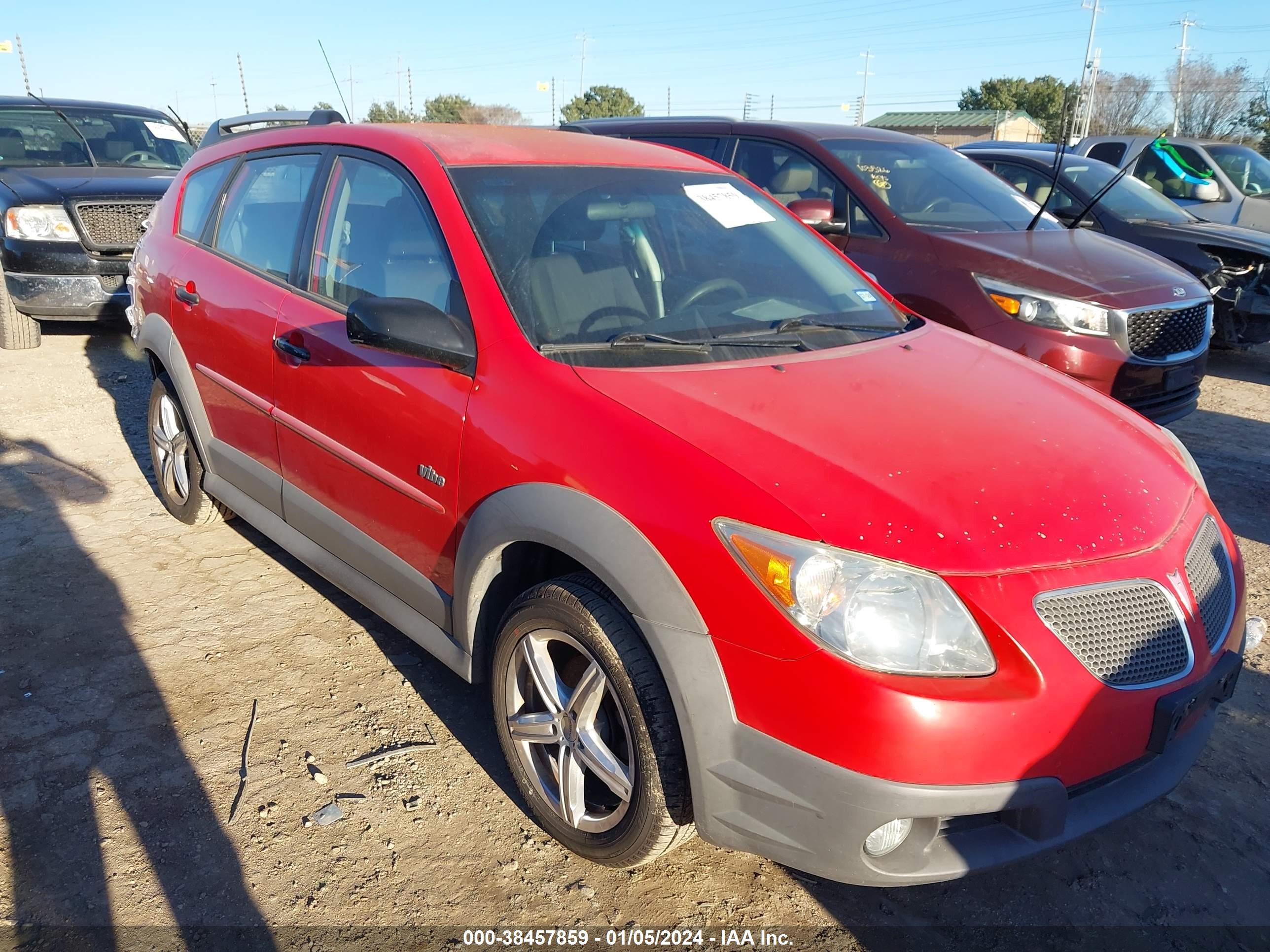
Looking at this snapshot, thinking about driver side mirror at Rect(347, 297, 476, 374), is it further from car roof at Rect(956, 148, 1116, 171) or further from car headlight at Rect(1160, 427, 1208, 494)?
car roof at Rect(956, 148, 1116, 171)

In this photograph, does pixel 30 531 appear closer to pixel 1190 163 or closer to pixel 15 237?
pixel 15 237

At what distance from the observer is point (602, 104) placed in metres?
56.4

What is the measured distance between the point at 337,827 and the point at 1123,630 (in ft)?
6.57

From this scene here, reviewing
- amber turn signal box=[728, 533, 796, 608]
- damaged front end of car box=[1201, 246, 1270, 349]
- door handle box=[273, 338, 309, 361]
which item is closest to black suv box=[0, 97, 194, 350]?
A: door handle box=[273, 338, 309, 361]

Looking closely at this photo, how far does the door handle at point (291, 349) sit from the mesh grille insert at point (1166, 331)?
13.5 feet

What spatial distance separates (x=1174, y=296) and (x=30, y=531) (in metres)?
5.90

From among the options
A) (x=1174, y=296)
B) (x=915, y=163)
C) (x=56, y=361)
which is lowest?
(x=56, y=361)

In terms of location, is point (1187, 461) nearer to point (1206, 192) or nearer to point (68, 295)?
point (68, 295)

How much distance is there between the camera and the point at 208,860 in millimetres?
2424

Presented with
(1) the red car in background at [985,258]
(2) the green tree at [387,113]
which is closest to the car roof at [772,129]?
(1) the red car in background at [985,258]

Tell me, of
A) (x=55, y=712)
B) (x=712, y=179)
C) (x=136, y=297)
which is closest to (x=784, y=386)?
(x=712, y=179)

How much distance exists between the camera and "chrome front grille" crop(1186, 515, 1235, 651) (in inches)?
87.5

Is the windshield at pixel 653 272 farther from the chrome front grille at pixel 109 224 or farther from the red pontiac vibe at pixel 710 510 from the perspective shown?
the chrome front grille at pixel 109 224

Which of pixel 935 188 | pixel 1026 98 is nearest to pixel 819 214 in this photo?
pixel 935 188
